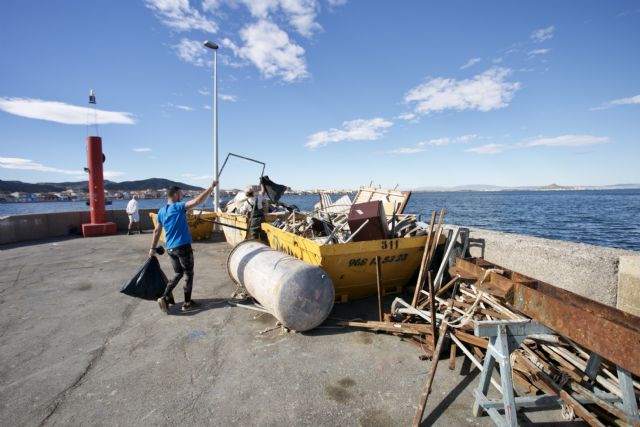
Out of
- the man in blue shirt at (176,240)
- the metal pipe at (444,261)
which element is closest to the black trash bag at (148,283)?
the man in blue shirt at (176,240)

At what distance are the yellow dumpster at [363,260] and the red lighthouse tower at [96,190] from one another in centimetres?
1129

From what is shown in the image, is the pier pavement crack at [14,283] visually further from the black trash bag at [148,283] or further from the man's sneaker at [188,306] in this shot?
the man's sneaker at [188,306]

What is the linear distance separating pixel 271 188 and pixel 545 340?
788 cm

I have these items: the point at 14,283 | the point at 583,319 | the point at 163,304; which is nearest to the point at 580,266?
the point at 583,319

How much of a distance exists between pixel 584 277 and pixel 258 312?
4.52 meters

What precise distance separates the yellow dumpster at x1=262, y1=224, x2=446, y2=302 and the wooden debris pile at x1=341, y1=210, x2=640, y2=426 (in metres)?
0.80

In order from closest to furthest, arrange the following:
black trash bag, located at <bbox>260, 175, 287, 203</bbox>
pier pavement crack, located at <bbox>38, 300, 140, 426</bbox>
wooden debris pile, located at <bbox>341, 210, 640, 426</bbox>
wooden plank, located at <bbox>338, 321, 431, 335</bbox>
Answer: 1. wooden debris pile, located at <bbox>341, 210, 640, 426</bbox>
2. pier pavement crack, located at <bbox>38, 300, 140, 426</bbox>
3. wooden plank, located at <bbox>338, 321, 431, 335</bbox>
4. black trash bag, located at <bbox>260, 175, 287, 203</bbox>

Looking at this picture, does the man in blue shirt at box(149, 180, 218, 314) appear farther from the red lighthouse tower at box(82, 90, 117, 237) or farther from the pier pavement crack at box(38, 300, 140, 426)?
the red lighthouse tower at box(82, 90, 117, 237)

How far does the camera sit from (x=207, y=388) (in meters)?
3.28

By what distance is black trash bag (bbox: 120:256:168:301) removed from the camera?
5121mm

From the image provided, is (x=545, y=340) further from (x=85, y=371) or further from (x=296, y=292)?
(x=85, y=371)

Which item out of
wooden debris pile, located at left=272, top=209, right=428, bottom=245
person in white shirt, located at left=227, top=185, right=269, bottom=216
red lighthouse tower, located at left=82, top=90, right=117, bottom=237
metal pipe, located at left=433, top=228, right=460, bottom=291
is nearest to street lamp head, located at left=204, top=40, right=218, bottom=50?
red lighthouse tower, located at left=82, top=90, right=117, bottom=237

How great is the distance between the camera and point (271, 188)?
984 cm

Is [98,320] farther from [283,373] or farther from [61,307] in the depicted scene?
[283,373]
